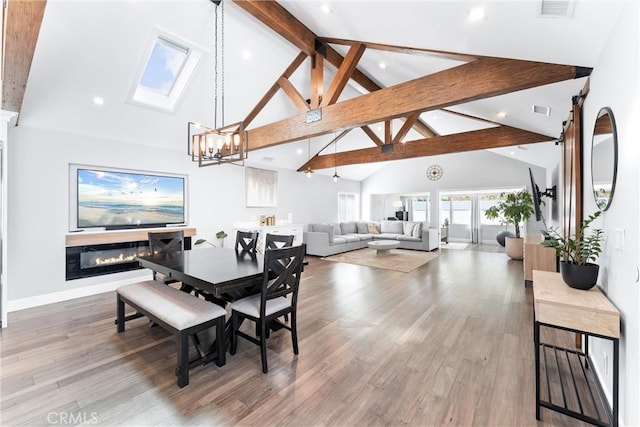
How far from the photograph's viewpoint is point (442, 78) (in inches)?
117

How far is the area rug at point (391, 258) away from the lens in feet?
20.5

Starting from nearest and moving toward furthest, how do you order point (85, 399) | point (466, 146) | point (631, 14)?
1. point (631, 14)
2. point (85, 399)
3. point (466, 146)

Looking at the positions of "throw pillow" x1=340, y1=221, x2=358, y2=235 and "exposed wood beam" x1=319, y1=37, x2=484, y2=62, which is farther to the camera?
"throw pillow" x1=340, y1=221, x2=358, y2=235

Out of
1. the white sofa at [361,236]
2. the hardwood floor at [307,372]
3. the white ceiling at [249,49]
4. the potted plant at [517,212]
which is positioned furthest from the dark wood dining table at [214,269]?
the potted plant at [517,212]

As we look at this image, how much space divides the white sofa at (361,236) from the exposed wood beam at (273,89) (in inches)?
143

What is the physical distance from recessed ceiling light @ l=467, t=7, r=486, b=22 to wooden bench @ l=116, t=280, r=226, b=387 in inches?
118

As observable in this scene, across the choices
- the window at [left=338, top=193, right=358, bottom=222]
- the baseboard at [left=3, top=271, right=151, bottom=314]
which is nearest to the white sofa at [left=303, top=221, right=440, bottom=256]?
the window at [left=338, top=193, right=358, bottom=222]

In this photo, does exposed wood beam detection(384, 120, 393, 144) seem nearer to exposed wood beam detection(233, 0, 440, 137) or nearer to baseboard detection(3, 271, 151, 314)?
exposed wood beam detection(233, 0, 440, 137)

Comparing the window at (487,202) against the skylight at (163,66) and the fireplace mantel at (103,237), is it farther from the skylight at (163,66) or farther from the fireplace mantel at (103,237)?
the fireplace mantel at (103,237)

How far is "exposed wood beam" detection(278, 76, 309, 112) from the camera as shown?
4438mm

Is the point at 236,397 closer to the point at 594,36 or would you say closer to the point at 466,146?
the point at 594,36

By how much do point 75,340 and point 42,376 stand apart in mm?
635

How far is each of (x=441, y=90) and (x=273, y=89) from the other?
125 inches

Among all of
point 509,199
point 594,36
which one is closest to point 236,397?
point 594,36
